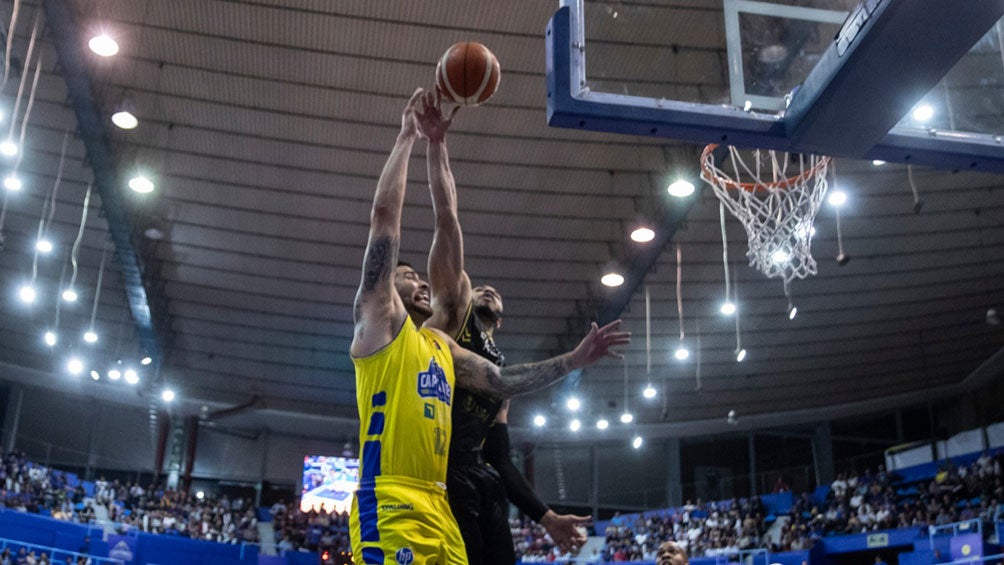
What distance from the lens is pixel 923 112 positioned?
18.2 ft

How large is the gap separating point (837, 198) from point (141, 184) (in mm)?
11356

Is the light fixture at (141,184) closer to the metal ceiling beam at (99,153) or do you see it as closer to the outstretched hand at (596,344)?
the metal ceiling beam at (99,153)

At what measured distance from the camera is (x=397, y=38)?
38.6 ft

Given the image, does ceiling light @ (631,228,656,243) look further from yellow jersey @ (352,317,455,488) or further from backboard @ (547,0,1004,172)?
yellow jersey @ (352,317,455,488)

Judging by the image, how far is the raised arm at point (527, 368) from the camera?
322cm

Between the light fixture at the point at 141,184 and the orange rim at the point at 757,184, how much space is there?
9.09 meters

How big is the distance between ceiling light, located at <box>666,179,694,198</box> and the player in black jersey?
9.77 m

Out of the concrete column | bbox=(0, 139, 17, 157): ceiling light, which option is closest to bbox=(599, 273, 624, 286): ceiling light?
bbox=(0, 139, 17, 157): ceiling light

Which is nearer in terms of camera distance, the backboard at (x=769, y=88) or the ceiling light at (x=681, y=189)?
the backboard at (x=769, y=88)

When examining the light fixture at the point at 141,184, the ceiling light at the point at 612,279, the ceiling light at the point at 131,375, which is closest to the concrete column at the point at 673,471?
the ceiling light at the point at 612,279

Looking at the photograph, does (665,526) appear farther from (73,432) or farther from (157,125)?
(73,432)

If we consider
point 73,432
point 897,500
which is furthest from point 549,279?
point 73,432

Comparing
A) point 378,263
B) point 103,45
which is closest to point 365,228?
point 103,45

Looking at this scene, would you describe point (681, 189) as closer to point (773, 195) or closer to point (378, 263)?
point (773, 195)
